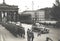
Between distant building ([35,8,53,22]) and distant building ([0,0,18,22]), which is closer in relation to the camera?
distant building ([35,8,53,22])

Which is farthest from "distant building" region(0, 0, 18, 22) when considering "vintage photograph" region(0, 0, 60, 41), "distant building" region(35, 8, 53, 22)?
"distant building" region(35, 8, 53, 22)

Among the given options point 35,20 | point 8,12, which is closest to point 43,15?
point 35,20

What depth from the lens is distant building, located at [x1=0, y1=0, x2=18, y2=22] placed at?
7592 millimetres

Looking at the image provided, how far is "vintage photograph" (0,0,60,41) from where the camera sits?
6676mm

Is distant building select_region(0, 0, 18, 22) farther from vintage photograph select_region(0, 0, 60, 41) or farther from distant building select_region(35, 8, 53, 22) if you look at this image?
distant building select_region(35, 8, 53, 22)

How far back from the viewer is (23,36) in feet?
22.9

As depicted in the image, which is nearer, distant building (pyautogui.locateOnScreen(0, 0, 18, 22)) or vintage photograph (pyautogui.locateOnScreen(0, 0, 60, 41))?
vintage photograph (pyautogui.locateOnScreen(0, 0, 60, 41))

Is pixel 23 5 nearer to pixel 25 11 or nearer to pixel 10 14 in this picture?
pixel 25 11

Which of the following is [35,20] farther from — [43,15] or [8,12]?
[8,12]

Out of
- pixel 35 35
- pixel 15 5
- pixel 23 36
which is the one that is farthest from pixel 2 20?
pixel 35 35

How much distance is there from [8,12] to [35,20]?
69.1 inches

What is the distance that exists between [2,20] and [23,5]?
47.9 inches

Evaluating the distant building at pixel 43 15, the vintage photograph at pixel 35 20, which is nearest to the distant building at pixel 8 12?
the vintage photograph at pixel 35 20

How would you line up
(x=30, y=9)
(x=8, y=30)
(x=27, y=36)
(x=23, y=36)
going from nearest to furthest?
(x=27, y=36) → (x=23, y=36) → (x=30, y=9) → (x=8, y=30)
